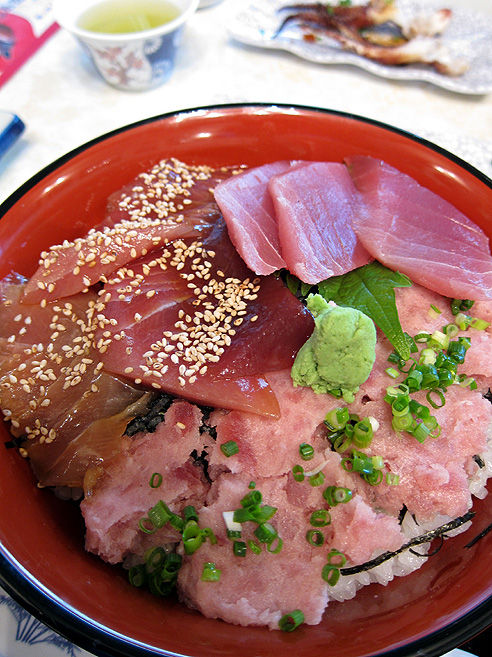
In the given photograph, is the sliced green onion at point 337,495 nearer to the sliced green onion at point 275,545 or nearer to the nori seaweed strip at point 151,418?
the sliced green onion at point 275,545

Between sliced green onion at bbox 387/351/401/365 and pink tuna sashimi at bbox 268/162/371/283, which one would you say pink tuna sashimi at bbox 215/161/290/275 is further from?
sliced green onion at bbox 387/351/401/365

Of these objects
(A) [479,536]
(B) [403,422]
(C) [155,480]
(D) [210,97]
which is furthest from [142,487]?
(D) [210,97]

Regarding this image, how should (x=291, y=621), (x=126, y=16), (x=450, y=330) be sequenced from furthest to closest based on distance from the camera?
(x=126, y=16) < (x=450, y=330) < (x=291, y=621)

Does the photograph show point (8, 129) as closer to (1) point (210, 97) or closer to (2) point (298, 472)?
(1) point (210, 97)

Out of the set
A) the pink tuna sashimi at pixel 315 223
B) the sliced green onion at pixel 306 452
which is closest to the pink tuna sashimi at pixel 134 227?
the pink tuna sashimi at pixel 315 223

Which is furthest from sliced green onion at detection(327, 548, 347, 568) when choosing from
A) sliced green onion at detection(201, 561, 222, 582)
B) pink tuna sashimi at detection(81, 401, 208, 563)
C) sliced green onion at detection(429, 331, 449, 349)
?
sliced green onion at detection(429, 331, 449, 349)

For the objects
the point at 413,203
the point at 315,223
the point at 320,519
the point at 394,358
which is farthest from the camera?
the point at 413,203
